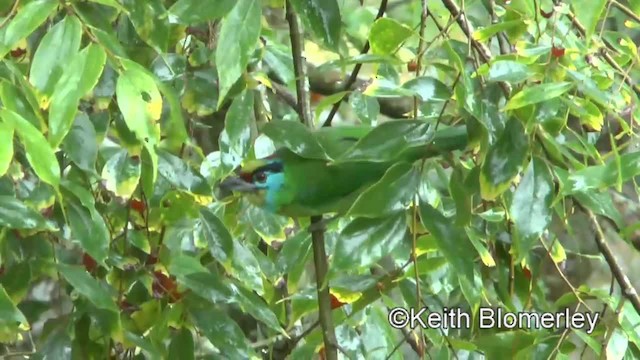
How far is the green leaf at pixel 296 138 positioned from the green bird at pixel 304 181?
0.13 m

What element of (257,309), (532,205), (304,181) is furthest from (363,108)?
(532,205)

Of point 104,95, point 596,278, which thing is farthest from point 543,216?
point 596,278

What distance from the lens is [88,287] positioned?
101 centimetres

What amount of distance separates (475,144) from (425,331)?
32 centimetres

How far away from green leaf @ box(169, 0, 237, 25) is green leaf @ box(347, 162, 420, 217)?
22cm

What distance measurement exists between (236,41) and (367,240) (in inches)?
9.1

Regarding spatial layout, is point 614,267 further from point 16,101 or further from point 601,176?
point 16,101

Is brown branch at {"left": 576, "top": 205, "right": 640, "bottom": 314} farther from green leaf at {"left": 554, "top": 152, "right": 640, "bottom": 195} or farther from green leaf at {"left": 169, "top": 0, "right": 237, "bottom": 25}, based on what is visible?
green leaf at {"left": 169, "top": 0, "right": 237, "bottom": 25}

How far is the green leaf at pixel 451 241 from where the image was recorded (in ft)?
2.95

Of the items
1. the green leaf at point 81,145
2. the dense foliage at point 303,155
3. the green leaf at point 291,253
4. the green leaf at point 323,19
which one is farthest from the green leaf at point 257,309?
the green leaf at point 323,19

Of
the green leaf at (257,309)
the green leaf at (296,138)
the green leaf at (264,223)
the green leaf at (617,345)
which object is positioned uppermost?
the green leaf at (296,138)

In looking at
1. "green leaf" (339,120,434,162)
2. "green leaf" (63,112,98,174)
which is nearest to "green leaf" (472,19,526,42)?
"green leaf" (339,120,434,162)

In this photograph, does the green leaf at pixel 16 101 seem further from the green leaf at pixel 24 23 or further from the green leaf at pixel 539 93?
the green leaf at pixel 539 93

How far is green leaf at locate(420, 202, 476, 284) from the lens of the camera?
90 centimetres
